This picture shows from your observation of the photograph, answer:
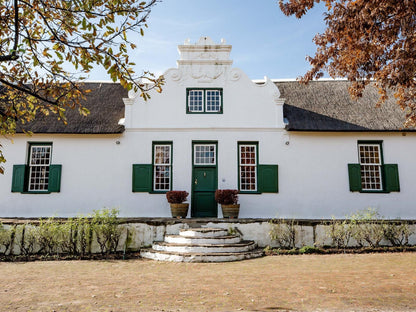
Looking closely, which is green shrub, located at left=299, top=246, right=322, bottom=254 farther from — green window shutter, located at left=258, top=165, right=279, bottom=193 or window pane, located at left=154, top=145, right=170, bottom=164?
window pane, located at left=154, top=145, right=170, bottom=164

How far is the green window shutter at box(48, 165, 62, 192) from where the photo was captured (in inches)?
481

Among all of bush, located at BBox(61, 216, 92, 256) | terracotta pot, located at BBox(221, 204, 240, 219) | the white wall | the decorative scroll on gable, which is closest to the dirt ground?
bush, located at BBox(61, 216, 92, 256)

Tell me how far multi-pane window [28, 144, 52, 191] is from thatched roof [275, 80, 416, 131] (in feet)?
29.2

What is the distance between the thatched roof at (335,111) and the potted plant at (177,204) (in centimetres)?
454

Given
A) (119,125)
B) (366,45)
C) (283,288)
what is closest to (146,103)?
(119,125)

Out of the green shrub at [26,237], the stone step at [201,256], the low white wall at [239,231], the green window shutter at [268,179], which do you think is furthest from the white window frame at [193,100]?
the green shrub at [26,237]

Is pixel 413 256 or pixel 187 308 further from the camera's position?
pixel 413 256

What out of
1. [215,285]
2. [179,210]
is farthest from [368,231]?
[215,285]

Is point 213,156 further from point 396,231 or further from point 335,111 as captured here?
point 396,231

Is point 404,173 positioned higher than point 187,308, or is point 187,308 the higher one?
point 404,173

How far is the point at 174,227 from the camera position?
10266 mm

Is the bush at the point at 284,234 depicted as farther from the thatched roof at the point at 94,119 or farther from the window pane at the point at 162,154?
the thatched roof at the point at 94,119

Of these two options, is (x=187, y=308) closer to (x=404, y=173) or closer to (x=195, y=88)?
(x=195, y=88)

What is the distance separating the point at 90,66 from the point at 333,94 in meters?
11.5
